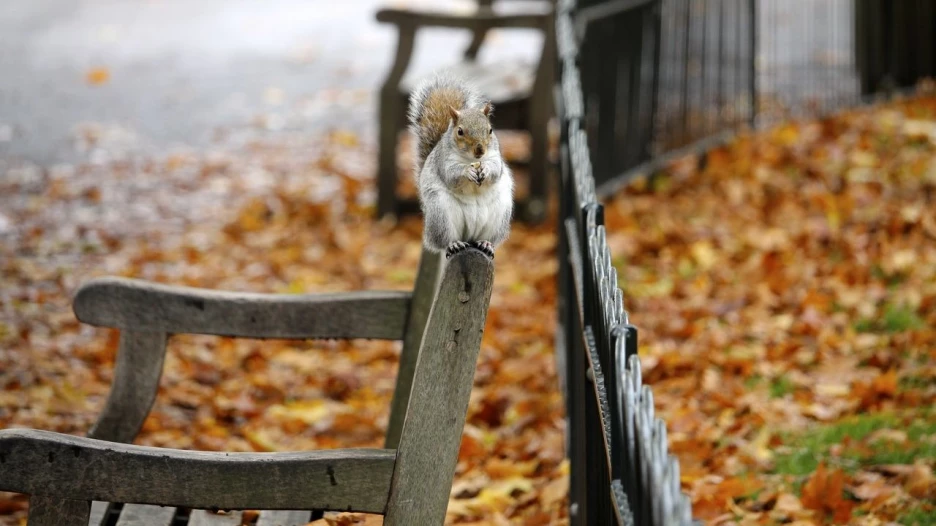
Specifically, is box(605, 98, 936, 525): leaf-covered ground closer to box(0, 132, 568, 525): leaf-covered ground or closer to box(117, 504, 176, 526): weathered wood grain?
box(0, 132, 568, 525): leaf-covered ground

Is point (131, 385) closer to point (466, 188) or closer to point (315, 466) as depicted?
point (315, 466)

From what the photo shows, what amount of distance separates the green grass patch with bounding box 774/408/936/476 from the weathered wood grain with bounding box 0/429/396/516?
6.64 ft

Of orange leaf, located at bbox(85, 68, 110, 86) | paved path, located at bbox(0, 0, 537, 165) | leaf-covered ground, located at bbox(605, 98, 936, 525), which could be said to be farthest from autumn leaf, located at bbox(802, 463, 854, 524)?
orange leaf, located at bbox(85, 68, 110, 86)

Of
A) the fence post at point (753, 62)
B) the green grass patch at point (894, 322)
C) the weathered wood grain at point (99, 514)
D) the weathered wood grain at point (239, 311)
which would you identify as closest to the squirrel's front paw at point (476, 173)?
the weathered wood grain at point (239, 311)

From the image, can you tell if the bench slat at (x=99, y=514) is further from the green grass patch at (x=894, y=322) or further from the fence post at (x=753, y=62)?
the fence post at (x=753, y=62)

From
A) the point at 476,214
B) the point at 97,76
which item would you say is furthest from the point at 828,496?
the point at 97,76

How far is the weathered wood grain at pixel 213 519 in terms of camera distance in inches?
122

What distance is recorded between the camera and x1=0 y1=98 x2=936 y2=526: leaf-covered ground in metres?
4.12

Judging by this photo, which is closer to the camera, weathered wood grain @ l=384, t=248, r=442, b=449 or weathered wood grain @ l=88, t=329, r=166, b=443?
weathered wood grain @ l=384, t=248, r=442, b=449

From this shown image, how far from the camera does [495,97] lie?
7770 millimetres

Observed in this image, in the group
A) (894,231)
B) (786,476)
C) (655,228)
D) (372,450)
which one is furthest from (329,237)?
(372,450)

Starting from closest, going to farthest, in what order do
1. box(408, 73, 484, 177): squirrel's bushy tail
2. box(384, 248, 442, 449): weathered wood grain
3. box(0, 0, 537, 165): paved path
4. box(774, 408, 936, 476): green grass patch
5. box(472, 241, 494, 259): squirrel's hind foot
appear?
box(472, 241, 494, 259): squirrel's hind foot, box(408, 73, 484, 177): squirrel's bushy tail, box(384, 248, 442, 449): weathered wood grain, box(774, 408, 936, 476): green grass patch, box(0, 0, 537, 165): paved path

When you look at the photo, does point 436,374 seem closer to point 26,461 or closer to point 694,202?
point 26,461

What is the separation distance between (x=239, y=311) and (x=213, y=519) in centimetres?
60
